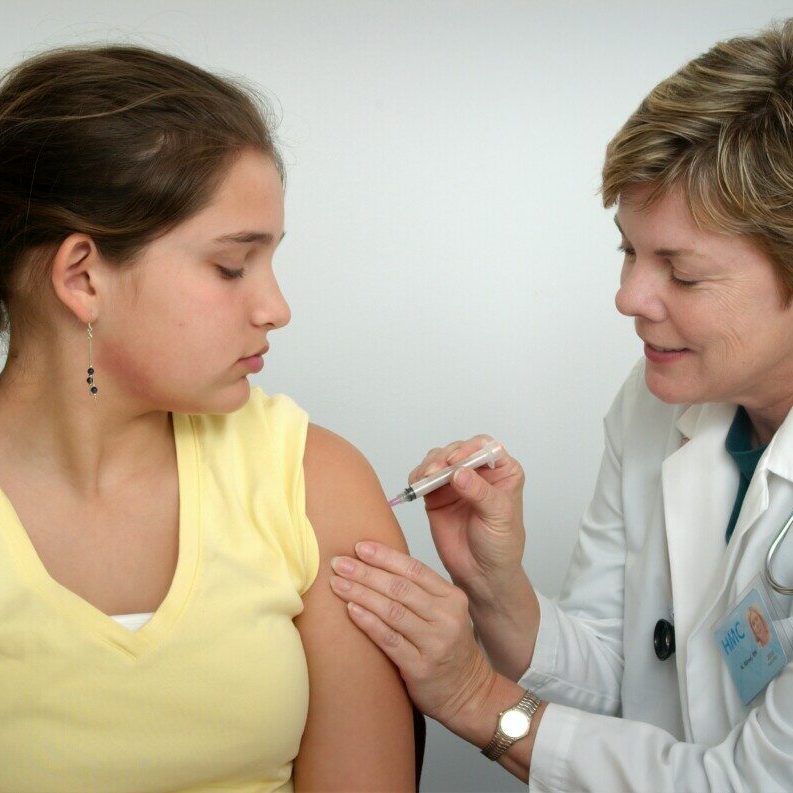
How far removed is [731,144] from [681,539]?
0.62 metres

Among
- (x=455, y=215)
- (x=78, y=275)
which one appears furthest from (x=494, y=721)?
→ (x=455, y=215)

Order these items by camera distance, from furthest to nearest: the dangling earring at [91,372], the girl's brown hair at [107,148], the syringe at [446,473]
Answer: the syringe at [446,473], the dangling earring at [91,372], the girl's brown hair at [107,148]

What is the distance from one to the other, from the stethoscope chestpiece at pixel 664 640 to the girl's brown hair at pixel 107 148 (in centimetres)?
95

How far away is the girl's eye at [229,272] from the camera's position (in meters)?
1.44

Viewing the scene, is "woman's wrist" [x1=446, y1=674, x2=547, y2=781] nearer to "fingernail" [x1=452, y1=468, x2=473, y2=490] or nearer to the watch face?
the watch face

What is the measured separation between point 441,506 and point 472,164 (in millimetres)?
999

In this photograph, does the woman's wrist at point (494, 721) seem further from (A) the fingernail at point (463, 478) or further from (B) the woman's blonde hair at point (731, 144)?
(B) the woman's blonde hair at point (731, 144)

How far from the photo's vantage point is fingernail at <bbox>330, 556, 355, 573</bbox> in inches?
61.3

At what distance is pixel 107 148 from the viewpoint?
1378 mm

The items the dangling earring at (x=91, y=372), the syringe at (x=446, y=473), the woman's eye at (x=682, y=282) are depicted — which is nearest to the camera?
the dangling earring at (x=91, y=372)

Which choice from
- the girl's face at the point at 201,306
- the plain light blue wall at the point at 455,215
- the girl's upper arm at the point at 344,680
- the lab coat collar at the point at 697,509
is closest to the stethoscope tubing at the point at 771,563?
the lab coat collar at the point at 697,509

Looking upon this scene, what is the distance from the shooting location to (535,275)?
2578 mm

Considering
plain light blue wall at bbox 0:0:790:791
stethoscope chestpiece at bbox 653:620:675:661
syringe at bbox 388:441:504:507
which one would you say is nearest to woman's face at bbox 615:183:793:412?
syringe at bbox 388:441:504:507

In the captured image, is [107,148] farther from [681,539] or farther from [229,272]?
[681,539]
